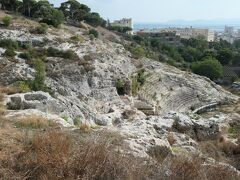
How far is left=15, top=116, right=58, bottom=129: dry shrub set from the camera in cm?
1001

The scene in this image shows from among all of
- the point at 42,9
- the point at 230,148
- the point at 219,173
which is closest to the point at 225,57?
the point at 42,9

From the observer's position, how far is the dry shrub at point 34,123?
10.0m

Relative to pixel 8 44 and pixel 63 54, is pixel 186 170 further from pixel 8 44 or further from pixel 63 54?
pixel 8 44

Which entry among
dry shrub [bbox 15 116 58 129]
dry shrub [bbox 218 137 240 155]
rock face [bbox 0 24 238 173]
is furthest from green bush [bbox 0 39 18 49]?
dry shrub [bbox 218 137 240 155]

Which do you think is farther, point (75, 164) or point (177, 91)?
point (177, 91)

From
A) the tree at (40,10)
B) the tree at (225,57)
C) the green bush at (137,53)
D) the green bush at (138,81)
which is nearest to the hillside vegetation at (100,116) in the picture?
the green bush at (138,81)

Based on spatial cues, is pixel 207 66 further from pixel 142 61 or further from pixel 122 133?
pixel 122 133

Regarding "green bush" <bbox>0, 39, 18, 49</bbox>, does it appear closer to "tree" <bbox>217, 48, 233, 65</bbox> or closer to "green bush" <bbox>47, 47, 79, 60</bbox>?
"green bush" <bbox>47, 47, 79, 60</bbox>

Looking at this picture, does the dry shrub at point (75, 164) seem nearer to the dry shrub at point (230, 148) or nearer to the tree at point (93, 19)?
the dry shrub at point (230, 148)

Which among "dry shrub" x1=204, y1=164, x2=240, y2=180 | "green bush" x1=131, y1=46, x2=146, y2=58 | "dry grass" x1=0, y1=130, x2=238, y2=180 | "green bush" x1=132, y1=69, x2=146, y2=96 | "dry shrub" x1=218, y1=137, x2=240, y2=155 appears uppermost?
"dry grass" x1=0, y1=130, x2=238, y2=180

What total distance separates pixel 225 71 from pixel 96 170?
67.5 meters

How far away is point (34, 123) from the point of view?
33.4 ft

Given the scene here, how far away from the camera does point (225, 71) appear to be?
70375mm

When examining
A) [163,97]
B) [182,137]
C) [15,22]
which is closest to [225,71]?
[163,97]
